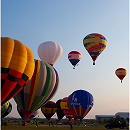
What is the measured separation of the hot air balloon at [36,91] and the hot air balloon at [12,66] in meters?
4.86

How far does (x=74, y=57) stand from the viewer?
47938mm

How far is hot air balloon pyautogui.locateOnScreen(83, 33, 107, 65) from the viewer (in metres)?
39.5

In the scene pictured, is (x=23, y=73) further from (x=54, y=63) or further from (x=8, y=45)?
(x=54, y=63)

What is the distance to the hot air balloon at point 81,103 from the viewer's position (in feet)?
124

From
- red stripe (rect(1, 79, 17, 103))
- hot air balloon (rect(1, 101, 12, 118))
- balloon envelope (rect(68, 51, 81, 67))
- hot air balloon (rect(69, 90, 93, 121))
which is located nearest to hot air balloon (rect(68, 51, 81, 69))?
balloon envelope (rect(68, 51, 81, 67))

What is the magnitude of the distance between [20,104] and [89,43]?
65.0 ft

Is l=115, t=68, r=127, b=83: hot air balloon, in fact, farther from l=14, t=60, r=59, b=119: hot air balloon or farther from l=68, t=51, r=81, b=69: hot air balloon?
l=14, t=60, r=59, b=119: hot air balloon

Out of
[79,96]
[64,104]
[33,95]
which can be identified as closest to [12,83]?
[33,95]

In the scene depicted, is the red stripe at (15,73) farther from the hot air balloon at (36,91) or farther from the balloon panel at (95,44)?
the balloon panel at (95,44)

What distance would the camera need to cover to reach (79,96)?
39.1 metres

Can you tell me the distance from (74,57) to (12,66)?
100 feet

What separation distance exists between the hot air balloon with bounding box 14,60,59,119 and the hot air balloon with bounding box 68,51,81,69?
21948 mm

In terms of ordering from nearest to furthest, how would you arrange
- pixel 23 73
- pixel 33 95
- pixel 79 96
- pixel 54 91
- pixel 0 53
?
pixel 0 53 → pixel 23 73 → pixel 33 95 → pixel 54 91 → pixel 79 96

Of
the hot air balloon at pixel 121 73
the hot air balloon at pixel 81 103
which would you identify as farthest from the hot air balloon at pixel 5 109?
the hot air balloon at pixel 121 73
